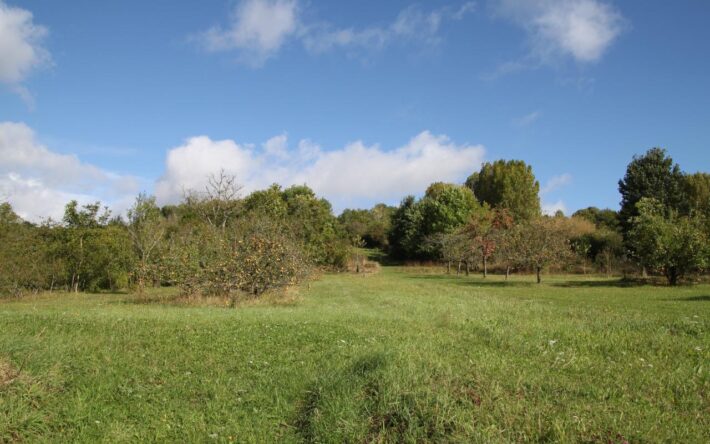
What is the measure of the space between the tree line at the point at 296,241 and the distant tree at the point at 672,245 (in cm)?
7

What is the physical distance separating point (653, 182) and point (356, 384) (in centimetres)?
5101

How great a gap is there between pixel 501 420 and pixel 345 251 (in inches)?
1723

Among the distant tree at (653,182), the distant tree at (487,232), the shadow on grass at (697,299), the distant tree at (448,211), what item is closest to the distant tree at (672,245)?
the shadow on grass at (697,299)

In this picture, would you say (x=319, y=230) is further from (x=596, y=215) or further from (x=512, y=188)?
(x=596, y=215)

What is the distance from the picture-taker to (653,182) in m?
46.5

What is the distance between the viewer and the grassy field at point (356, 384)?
516 cm

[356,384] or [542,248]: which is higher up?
[542,248]

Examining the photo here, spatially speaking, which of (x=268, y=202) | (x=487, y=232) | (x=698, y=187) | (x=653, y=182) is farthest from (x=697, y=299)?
(x=698, y=187)

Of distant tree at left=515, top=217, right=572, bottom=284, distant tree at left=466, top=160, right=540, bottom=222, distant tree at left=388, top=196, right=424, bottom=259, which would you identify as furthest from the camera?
distant tree at left=466, top=160, right=540, bottom=222

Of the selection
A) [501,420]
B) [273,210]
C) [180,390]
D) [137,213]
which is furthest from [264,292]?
[273,210]

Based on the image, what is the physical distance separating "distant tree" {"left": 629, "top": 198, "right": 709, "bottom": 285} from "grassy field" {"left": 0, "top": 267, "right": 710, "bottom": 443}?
2169 cm

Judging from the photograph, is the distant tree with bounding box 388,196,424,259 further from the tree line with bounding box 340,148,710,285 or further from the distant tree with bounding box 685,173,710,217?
the distant tree with bounding box 685,173,710,217

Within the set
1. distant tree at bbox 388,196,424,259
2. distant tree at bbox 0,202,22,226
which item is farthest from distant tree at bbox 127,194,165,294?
distant tree at bbox 388,196,424,259

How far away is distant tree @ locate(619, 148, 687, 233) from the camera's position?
4609 centimetres
